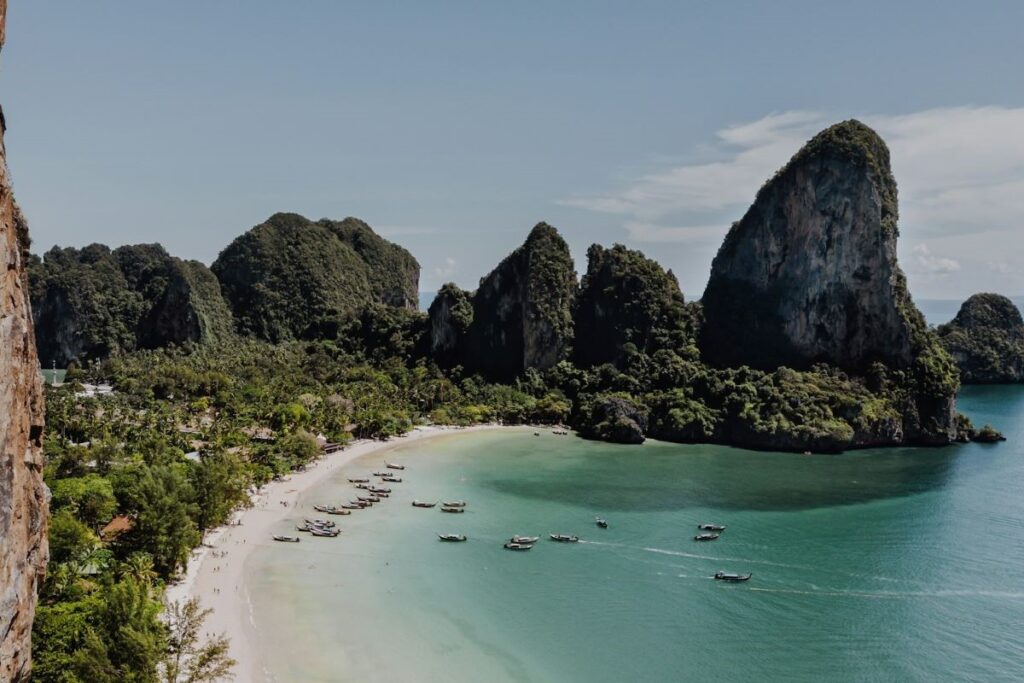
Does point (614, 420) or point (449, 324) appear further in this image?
point (449, 324)

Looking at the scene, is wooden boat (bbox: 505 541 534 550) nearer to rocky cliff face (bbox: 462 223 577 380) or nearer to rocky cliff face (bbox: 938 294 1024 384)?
rocky cliff face (bbox: 462 223 577 380)

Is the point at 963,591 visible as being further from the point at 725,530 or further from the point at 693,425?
the point at 693,425

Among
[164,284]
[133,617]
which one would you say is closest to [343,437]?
[133,617]

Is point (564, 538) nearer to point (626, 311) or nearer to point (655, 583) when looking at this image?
point (655, 583)

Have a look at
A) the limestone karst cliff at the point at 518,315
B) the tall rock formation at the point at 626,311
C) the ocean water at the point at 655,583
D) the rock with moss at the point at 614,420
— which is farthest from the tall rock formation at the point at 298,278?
the ocean water at the point at 655,583

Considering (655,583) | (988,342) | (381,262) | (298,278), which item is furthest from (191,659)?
(988,342)

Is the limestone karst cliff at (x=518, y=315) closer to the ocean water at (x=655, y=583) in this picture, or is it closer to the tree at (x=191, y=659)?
the ocean water at (x=655, y=583)

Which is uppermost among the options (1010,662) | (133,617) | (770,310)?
(770,310)
